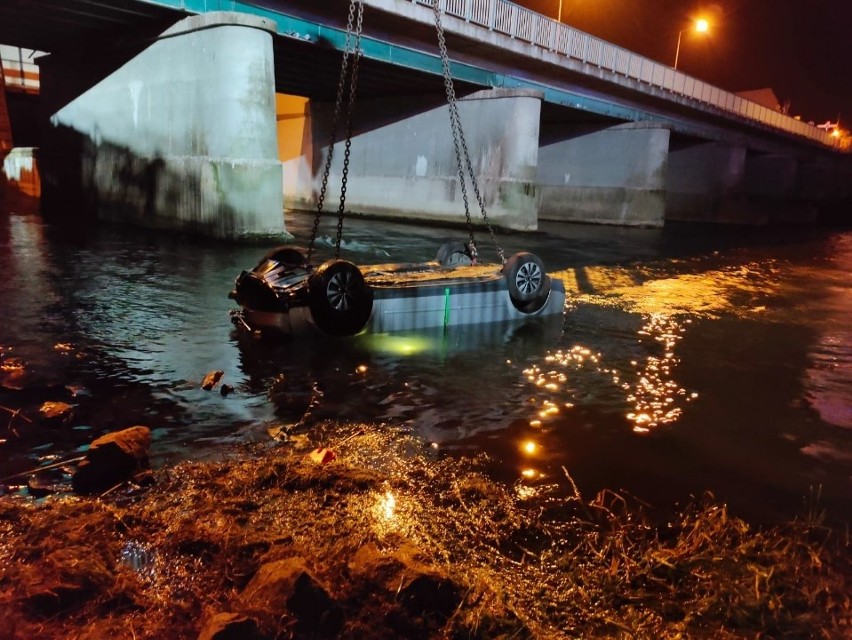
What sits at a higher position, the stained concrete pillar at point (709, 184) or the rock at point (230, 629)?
the stained concrete pillar at point (709, 184)

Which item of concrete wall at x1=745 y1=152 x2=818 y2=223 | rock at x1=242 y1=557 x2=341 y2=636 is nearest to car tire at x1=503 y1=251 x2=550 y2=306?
rock at x1=242 y1=557 x2=341 y2=636

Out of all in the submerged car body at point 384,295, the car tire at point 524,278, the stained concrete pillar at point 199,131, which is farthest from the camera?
the stained concrete pillar at point 199,131

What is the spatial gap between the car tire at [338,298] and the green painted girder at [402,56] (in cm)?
1278

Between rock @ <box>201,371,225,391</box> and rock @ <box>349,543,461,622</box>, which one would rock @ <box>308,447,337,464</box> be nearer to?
rock @ <box>349,543,461,622</box>

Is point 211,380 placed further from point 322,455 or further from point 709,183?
point 709,183

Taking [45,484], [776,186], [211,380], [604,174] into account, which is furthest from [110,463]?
[776,186]

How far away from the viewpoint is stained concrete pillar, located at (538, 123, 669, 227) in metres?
32.6

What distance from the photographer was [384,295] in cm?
777

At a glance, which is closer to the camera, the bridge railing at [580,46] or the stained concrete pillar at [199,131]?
the stained concrete pillar at [199,131]

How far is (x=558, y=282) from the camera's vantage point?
9.59 meters

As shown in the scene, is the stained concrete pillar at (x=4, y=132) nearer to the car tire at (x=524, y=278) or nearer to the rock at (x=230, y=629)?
the car tire at (x=524, y=278)

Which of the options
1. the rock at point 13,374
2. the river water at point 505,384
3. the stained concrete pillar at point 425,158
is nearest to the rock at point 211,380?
the river water at point 505,384

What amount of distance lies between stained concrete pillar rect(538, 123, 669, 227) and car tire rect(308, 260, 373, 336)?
29.0 m

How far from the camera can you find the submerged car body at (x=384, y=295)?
23.4ft
